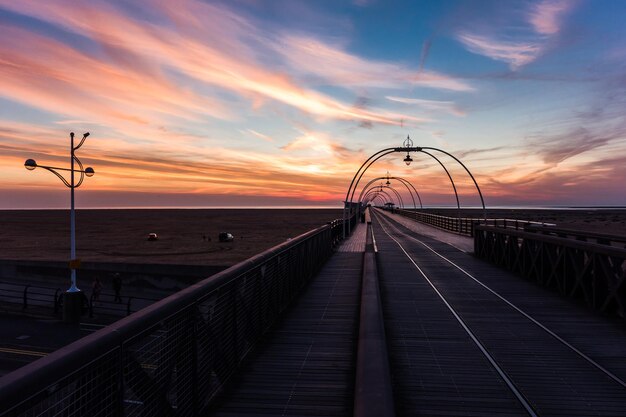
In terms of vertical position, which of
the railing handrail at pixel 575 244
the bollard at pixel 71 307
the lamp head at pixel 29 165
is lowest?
the bollard at pixel 71 307

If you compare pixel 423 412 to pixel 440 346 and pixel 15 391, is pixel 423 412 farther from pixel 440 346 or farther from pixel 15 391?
pixel 15 391

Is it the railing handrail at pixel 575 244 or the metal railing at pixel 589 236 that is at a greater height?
the metal railing at pixel 589 236

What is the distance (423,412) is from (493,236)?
13.5 meters

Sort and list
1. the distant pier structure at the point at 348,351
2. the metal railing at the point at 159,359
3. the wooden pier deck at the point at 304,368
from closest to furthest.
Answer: the metal railing at the point at 159,359
the distant pier structure at the point at 348,351
the wooden pier deck at the point at 304,368

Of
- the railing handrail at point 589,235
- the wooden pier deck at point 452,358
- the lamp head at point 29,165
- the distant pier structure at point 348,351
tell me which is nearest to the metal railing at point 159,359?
the distant pier structure at point 348,351

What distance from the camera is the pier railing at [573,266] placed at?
812cm

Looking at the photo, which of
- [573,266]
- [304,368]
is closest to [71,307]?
[304,368]

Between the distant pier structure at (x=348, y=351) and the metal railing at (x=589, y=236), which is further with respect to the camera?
the metal railing at (x=589, y=236)

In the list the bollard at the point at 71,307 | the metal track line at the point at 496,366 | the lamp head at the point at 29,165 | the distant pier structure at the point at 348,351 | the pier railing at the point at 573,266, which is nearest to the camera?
the distant pier structure at the point at 348,351

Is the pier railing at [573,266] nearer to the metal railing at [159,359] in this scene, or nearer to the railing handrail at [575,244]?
the railing handrail at [575,244]

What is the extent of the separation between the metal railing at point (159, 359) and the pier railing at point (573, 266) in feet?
A: 21.0

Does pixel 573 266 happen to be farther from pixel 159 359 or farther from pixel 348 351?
pixel 159 359

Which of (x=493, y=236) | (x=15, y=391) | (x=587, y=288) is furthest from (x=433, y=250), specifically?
(x=15, y=391)

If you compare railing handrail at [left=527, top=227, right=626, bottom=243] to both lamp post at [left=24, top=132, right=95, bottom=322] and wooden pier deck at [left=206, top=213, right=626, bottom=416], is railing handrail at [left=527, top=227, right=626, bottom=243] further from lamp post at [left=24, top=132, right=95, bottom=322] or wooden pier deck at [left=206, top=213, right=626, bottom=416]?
lamp post at [left=24, top=132, right=95, bottom=322]
